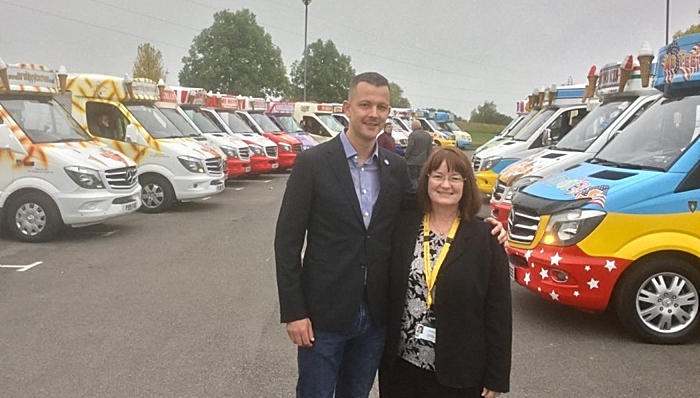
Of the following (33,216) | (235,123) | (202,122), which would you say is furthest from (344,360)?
(235,123)

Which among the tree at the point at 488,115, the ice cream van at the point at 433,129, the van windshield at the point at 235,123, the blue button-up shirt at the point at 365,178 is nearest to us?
the blue button-up shirt at the point at 365,178

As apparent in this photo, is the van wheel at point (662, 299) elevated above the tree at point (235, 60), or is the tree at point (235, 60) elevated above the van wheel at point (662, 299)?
the tree at point (235, 60)

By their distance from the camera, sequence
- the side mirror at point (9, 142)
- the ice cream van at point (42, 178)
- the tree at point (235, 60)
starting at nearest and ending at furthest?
the side mirror at point (9, 142) → the ice cream van at point (42, 178) → the tree at point (235, 60)

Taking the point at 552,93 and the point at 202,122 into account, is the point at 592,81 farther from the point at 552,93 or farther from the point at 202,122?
the point at 202,122

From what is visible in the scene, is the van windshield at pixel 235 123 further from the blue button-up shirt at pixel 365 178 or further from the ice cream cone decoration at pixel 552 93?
the blue button-up shirt at pixel 365 178

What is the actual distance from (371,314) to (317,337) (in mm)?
256

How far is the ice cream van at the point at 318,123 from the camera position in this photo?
26984 mm

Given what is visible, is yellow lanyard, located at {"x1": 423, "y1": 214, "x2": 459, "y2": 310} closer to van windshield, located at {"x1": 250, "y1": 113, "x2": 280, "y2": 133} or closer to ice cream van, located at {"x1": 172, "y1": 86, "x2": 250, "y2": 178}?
ice cream van, located at {"x1": 172, "y1": 86, "x2": 250, "y2": 178}

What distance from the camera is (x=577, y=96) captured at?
14.9 metres

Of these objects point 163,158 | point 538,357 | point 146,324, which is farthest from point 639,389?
point 163,158

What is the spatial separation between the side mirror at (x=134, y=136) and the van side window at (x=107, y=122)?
0.37 meters

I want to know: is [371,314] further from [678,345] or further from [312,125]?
[312,125]

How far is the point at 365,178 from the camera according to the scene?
301 centimetres

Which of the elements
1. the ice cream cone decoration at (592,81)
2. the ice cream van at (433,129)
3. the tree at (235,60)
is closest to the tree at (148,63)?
the tree at (235,60)
